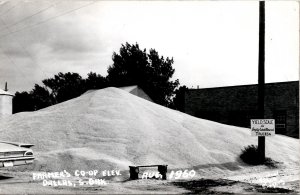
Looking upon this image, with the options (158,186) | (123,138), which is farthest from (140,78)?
(158,186)

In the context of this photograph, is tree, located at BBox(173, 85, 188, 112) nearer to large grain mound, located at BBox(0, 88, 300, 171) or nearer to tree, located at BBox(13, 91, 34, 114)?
tree, located at BBox(13, 91, 34, 114)

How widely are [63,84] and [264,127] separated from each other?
53.0 meters

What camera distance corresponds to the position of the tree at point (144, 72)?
4994 cm

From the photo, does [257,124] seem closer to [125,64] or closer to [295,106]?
[295,106]

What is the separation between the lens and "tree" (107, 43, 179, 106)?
49938mm

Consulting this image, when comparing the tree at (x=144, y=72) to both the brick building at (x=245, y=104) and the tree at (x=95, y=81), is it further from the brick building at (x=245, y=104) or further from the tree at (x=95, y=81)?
the brick building at (x=245, y=104)

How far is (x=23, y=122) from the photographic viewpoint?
17.5 metres

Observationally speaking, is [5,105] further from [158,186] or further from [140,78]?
[158,186]

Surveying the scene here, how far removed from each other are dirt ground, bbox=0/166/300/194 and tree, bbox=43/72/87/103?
47.5 m

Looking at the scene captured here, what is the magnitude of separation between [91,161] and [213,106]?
20.7 m

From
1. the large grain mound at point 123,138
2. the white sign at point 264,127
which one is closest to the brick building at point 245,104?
the large grain mound at point 123,138

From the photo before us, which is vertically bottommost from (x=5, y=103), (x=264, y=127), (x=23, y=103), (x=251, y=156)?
(x=251, y=156)

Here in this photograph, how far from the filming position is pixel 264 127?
40.8 ft

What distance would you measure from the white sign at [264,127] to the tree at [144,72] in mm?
36854
